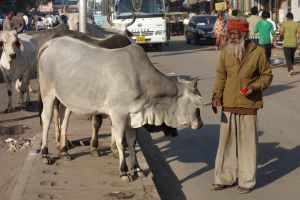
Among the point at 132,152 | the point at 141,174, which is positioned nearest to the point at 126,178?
the point at 141,174

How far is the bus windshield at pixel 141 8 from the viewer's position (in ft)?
89.8

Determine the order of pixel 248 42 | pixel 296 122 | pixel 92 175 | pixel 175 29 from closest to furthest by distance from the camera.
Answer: pixel 248 42 → pixel 92 175 → pixel 296 122 → pixel 175 29

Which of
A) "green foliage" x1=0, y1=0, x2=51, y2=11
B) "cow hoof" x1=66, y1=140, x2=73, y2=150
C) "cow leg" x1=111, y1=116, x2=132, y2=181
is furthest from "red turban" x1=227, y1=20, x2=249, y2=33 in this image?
"green foliage" x1=0, y1=0, x2=51, y2=11

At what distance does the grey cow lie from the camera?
6.78 m

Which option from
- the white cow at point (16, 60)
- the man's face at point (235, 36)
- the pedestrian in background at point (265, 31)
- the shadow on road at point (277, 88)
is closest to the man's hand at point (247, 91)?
the man's face at point (235, 36)

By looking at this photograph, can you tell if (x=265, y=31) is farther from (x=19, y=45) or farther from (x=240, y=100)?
(x=240, y=100)

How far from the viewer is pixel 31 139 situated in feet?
33.0

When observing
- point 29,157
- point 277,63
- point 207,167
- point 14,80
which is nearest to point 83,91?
point 29,157

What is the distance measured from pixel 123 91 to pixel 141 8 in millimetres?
21612

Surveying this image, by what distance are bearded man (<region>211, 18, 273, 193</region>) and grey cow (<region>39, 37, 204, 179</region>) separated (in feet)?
1.38

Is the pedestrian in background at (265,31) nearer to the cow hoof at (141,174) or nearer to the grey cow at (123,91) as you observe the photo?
the grey cow at (123,91)

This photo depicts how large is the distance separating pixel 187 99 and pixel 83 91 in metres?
1.23

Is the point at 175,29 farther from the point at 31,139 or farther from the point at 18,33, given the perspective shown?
the point at 31,139

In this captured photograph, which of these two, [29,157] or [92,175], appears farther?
[29,157]
